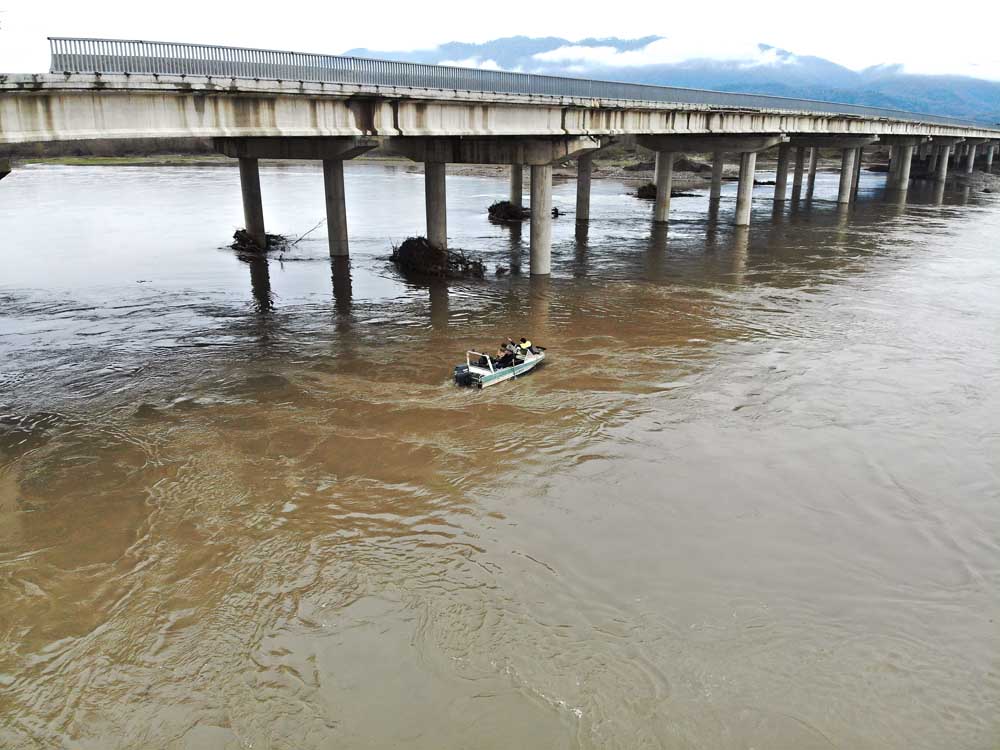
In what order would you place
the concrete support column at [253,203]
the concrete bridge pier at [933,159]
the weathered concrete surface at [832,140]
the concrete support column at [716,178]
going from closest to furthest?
the concrete support column at [253,203] < the concrete support column at [716,178] < the weathered concrete surface at [832,140] < the concrete bridge pier at [933,159]

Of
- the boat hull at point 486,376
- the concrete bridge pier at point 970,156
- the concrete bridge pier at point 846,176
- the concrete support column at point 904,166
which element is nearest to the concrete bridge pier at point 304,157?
the boat hull at point 486,376

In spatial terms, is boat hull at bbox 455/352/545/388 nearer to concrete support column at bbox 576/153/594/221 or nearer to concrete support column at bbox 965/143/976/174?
concrete support column at bbox 576/153/594/221

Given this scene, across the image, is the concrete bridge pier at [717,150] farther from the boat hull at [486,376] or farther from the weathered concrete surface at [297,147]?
the boat hull at [486,376]

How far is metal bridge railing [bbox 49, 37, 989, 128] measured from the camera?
14.9 m

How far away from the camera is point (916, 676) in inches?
344

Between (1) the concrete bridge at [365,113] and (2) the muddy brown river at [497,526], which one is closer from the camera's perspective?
(2) the muddy brown river at [497,526]

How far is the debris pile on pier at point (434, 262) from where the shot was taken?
31141mm

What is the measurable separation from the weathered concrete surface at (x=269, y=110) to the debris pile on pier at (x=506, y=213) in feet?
51.4

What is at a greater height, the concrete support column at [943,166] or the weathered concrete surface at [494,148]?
the weathered concrete surface at [494,148]

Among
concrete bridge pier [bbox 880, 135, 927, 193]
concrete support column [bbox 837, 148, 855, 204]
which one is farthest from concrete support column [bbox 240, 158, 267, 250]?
concrete bridge pier [bbox 880, 135, 927, 193]

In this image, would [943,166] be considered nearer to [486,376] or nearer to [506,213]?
[506,213]

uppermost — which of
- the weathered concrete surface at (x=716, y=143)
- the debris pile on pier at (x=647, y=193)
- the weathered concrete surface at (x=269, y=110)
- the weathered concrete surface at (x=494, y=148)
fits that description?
the weathered concrete surface at (x=269, y=110)

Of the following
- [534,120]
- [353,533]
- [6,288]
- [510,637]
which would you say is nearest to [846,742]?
[510,637]

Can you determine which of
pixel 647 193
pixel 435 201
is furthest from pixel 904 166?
pixel 435 201
